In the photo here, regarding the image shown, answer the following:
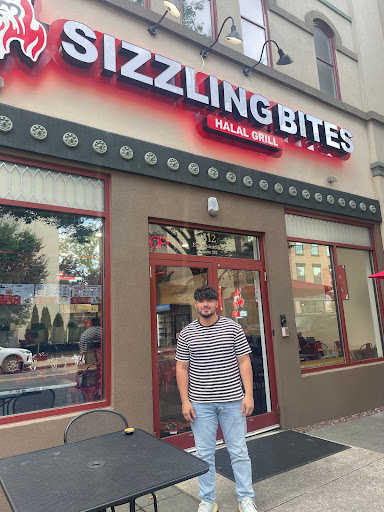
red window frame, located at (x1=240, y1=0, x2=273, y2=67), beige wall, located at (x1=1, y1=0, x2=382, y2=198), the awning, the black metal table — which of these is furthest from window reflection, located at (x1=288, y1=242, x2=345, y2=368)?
the black metal table

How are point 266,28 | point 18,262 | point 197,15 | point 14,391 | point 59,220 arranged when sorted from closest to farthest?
point 14,391 < point 18,262 < point 59,220 < point 197,15 < point 266,28

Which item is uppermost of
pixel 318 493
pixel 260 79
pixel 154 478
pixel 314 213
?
pixel 260 79

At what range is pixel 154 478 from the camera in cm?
197

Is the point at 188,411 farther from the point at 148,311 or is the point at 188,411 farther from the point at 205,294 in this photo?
the point at 148,311

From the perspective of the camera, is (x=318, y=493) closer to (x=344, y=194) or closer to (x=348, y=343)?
(x=348, y=343)

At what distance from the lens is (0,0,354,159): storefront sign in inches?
169

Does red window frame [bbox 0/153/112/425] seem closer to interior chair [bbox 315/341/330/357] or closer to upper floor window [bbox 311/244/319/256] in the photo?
interior chair [bbox 315/341/330/357]

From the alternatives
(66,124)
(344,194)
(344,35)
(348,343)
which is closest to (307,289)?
(348,343)

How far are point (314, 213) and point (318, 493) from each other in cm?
466

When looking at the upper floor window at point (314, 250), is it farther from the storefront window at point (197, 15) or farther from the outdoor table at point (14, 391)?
the outdoor table at point (14, 391)

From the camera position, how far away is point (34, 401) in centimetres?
391

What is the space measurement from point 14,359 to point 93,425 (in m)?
1.44

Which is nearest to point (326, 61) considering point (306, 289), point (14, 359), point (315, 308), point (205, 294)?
point (306, 289)

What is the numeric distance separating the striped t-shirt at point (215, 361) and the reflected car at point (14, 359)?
1768 millimetres
